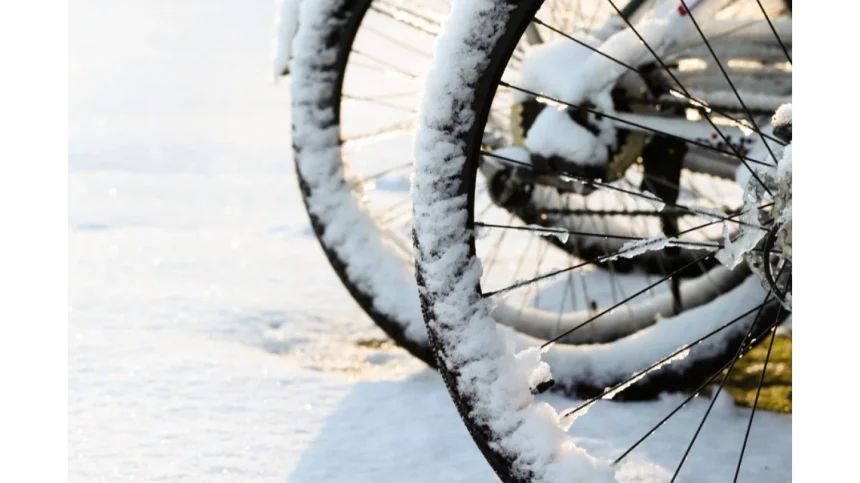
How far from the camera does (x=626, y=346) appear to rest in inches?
76.0

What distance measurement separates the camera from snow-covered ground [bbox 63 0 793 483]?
64.7 inches

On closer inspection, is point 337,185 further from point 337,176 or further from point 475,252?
point 475,252

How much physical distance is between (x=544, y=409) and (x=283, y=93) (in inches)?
277

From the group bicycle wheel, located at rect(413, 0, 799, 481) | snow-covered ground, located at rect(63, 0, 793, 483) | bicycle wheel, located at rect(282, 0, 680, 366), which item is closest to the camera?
bicycle wheel, located at rect(413, 0, 799, 481)

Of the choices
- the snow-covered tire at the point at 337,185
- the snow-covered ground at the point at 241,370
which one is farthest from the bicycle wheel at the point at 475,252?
the snow-covered tire at the point at 337,185

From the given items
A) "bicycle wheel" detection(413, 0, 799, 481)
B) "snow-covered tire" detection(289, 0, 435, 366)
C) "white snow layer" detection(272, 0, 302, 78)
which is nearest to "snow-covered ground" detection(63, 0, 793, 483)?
"snow-covered tire" detection(289, 0, 435, 366)

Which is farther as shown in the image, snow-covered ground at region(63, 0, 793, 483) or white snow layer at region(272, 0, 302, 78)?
white snow layer at region(272, 0, 302, 78)

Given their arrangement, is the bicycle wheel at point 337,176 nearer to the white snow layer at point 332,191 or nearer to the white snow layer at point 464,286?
the white snow layer at point 332,191

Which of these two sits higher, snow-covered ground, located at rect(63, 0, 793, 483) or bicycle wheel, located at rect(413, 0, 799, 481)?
bicycle wheel, located at rect(413, 0, 799, 481)

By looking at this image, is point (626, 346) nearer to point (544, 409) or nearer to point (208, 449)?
point (544, 409)

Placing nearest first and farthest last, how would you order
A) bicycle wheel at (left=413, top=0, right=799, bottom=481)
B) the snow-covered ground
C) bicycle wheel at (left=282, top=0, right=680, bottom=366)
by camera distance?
bicycle wheel at (left=413, top=0, right=799, bottom=481) < the snow-covered ground < bicycle wheel at (left=282, top=0, right=680, bottom=366)

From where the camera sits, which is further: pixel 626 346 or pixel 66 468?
pixel 626 346

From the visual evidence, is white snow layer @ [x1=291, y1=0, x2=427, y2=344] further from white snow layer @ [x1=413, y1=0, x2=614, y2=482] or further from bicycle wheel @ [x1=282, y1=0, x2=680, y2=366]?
white snow layer @ [x1=413, y1=0, x2=614, y2=482]
